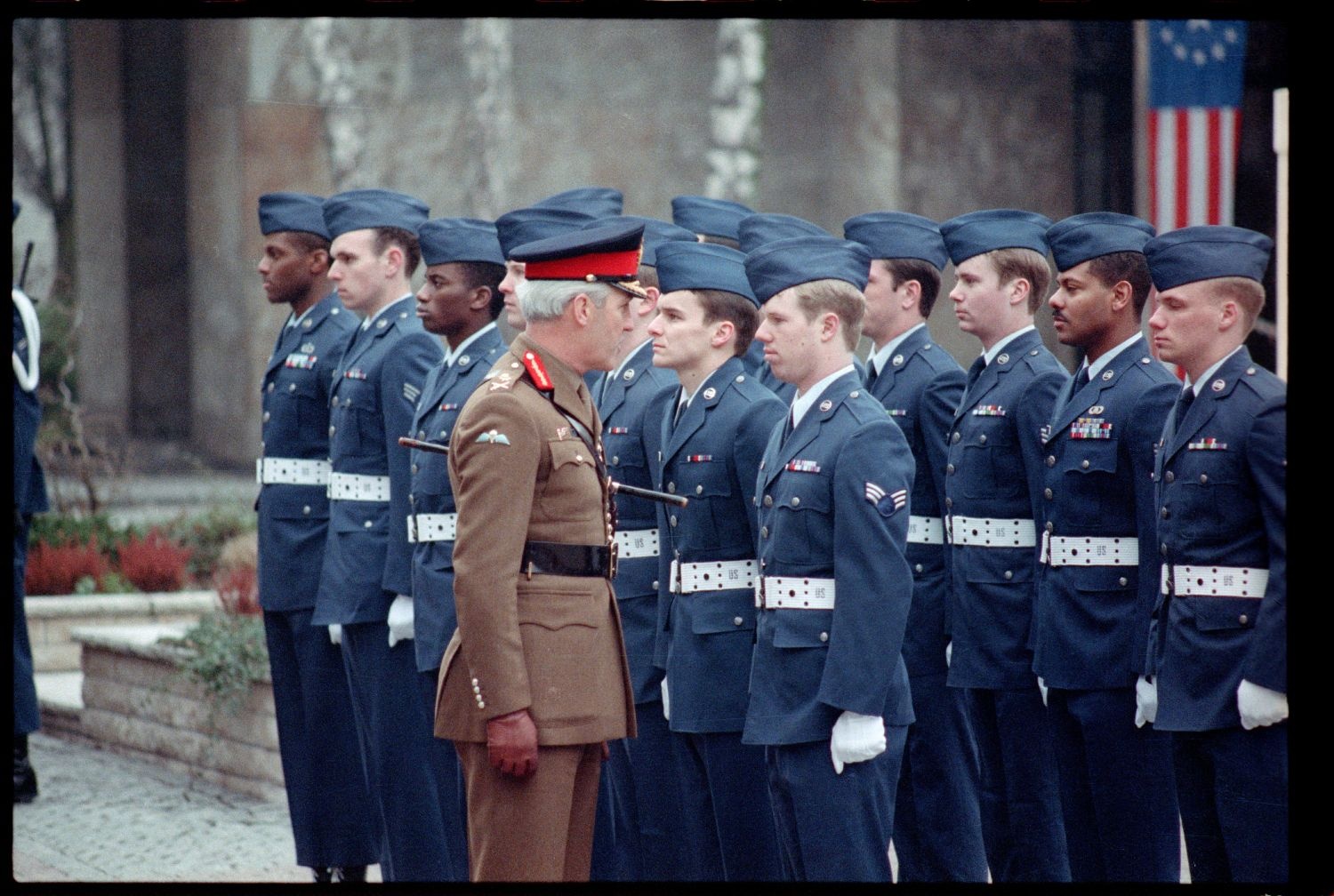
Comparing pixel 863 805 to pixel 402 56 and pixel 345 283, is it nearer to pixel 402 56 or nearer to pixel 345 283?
pixel 345 283

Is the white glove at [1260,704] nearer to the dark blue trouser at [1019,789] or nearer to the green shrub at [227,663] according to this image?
the dark blue trouser at [1019,789]

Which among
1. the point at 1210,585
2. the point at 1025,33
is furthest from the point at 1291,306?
the point at 1025,33

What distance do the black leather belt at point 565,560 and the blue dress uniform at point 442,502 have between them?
3.77 ft

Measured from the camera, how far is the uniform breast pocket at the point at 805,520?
5.07 m

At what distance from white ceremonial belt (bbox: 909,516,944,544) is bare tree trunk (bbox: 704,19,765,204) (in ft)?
27.4

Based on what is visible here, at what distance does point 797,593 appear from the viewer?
509 cm

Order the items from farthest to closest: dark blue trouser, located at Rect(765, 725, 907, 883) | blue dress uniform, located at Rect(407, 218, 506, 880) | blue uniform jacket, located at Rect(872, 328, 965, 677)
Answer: blue uniform jacket, located at Rect(872, 328, 965, 677) → blue dress uniform, located at Rect(407, 218, 506, 880) → dark blue trouser, located at Rect(765, 725, 907, 883)

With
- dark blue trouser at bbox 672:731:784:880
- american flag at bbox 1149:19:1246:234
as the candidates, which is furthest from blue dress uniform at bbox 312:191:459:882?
american flag at bbox 1149:19:1246:234

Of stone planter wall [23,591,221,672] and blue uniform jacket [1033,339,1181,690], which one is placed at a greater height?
blue uniform jacket [1033,339,1181,690]

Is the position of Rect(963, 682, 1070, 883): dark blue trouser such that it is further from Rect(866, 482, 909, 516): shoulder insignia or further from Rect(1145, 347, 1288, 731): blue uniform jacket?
Rect(866, 482, 909, 516): shoulder insignia

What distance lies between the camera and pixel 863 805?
5.04 metres

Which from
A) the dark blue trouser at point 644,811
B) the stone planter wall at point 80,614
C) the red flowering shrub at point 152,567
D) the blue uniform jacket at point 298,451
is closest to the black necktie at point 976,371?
the dark blue trouser at point 644,811

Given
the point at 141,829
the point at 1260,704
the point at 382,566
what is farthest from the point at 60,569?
the point at 1260,704

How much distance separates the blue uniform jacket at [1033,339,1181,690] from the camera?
221 inches
